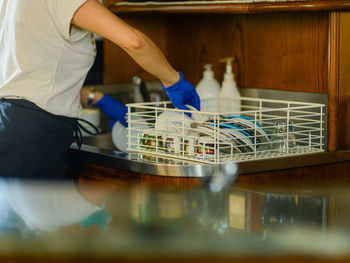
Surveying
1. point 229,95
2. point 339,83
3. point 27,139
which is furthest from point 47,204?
point 229,95

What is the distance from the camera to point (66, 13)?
56.0 inches

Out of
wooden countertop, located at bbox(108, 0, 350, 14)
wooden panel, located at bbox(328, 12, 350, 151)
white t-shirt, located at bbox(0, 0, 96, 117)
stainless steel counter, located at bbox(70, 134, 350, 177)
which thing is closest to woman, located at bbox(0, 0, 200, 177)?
white t-shirt, located at bbox(0, 0, 96, 117)

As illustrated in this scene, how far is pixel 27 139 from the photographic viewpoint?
151 cm

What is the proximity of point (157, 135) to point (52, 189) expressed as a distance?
0.82 m

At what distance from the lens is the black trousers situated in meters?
1.50

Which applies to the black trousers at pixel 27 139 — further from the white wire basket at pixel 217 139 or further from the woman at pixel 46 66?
the white wire basket at pixel 217 139

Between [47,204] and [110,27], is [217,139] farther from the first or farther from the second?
[47,204]

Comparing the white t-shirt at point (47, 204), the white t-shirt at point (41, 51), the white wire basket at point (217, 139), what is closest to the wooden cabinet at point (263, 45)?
the white wire basket at point (217, 139)

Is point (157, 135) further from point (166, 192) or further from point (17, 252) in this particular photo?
point (17, 252)

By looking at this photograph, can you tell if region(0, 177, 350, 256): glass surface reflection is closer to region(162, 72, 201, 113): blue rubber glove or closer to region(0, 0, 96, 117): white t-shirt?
region(0, 0, 96, 117): white t-shirt

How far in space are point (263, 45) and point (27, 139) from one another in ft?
3.07

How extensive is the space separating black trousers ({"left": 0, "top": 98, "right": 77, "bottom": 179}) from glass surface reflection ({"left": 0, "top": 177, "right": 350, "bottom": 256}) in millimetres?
744

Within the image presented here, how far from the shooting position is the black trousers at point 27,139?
4.91 ft

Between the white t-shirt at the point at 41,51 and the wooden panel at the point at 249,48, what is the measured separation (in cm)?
71
